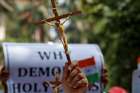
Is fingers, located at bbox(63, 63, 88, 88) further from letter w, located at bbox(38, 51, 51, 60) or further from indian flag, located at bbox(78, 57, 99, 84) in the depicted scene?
letter w, located at bbox(38, 51, 51, 60)

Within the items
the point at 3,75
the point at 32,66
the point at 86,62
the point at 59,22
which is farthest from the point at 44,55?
the point at 59,22

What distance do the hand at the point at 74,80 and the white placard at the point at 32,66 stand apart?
138cm

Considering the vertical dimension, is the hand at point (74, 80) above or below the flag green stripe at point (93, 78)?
above

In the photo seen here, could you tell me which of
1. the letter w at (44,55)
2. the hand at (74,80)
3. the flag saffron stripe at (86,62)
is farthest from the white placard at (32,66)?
the hand at (74,80)

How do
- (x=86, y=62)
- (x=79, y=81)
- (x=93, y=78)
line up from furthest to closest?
(x=93, y=78) → (x=86, y=62) → (x=79, y=81)

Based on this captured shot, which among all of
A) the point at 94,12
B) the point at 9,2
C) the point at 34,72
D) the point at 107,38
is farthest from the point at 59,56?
the point at 9,2

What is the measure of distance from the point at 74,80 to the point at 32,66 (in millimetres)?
1525

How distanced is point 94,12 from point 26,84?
Answer: 7577 mm

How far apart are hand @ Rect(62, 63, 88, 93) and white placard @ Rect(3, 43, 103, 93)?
4.53 feet

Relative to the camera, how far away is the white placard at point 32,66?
192 inches

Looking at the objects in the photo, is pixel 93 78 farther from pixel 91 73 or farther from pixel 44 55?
pixel 44 55

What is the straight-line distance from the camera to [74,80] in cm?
344

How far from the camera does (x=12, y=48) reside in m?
→ 4.99

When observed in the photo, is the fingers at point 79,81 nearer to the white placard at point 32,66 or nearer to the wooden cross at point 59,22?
the wooden cross at point 59,22
